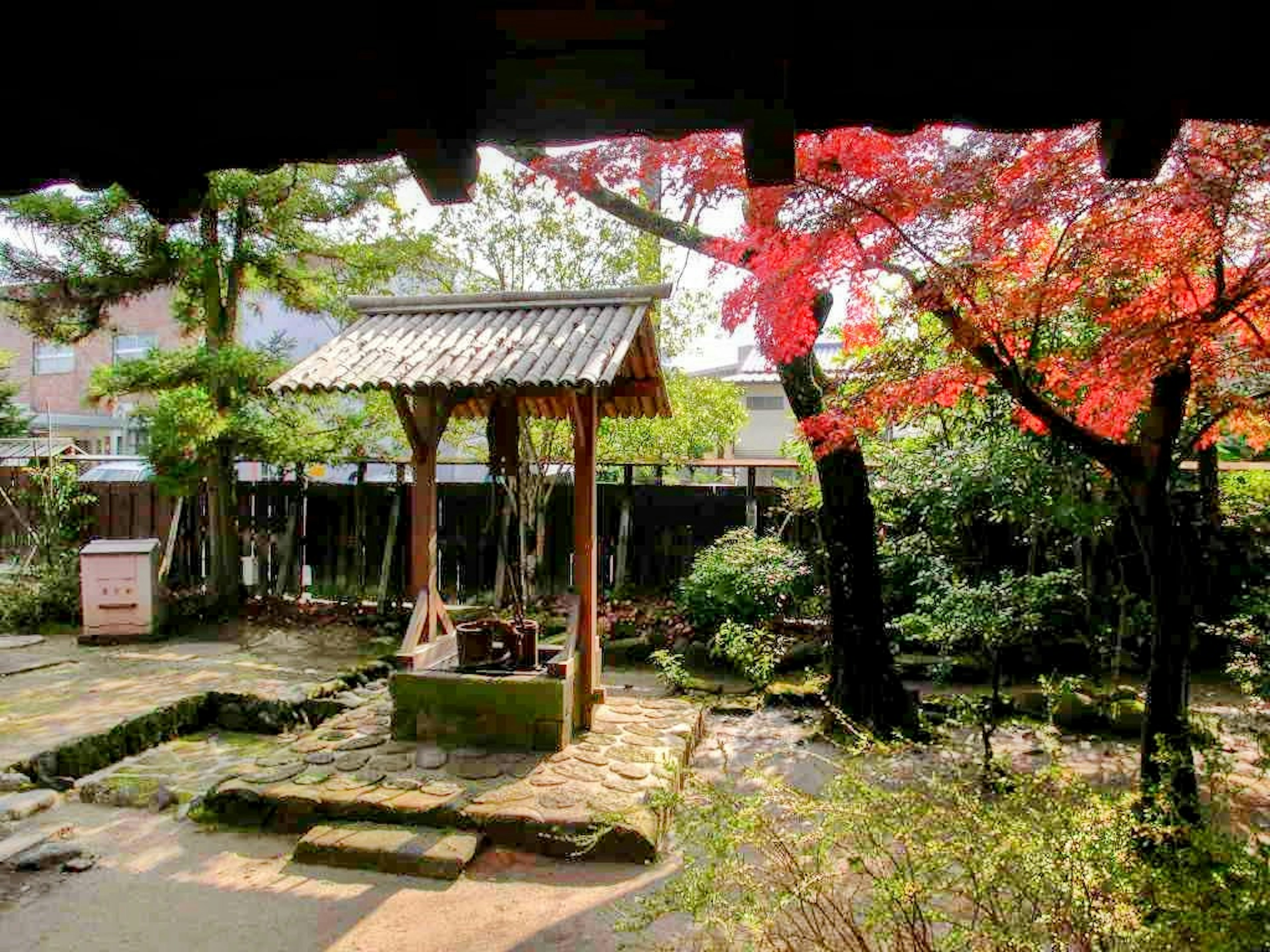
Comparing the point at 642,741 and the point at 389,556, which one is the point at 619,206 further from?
the point at 389,556

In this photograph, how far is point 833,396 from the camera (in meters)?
5.88

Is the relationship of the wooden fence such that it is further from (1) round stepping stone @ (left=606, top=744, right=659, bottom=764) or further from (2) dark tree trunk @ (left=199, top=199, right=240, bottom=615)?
(1) round stepping stone @ (left=606, top=744, right=659, bottom=764)

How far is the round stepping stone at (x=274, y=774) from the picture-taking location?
4789 mm

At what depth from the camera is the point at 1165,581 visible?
374 cm

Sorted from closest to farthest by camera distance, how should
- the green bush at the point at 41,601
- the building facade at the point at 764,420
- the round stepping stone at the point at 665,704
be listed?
the round stepping stone at the point at 665,704 < the green bush at the point at 41,601 < the building facade at the point at 764,420

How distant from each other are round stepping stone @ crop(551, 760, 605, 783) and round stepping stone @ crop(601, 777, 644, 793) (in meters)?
0.05

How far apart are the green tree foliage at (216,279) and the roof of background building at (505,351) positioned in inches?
141

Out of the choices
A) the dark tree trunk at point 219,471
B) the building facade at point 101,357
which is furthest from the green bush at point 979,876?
the building facade at point 101,357

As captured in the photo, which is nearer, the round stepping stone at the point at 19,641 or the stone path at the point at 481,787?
the stone path at the point at 481,787

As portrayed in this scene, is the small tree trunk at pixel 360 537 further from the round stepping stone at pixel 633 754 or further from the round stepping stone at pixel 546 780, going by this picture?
the round stepping stone at pixel 546 780

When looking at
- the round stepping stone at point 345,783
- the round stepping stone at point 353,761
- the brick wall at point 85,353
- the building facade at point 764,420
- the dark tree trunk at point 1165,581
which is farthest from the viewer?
the building facade at point 764,420

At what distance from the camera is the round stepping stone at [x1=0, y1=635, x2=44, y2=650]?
8.52 meters

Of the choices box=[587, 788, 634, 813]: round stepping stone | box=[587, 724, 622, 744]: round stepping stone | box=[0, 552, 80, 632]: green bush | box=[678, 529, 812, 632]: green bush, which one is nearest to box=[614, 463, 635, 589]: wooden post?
box=[678, 529, 812, 632]: green bush

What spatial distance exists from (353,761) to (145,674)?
3693mm
